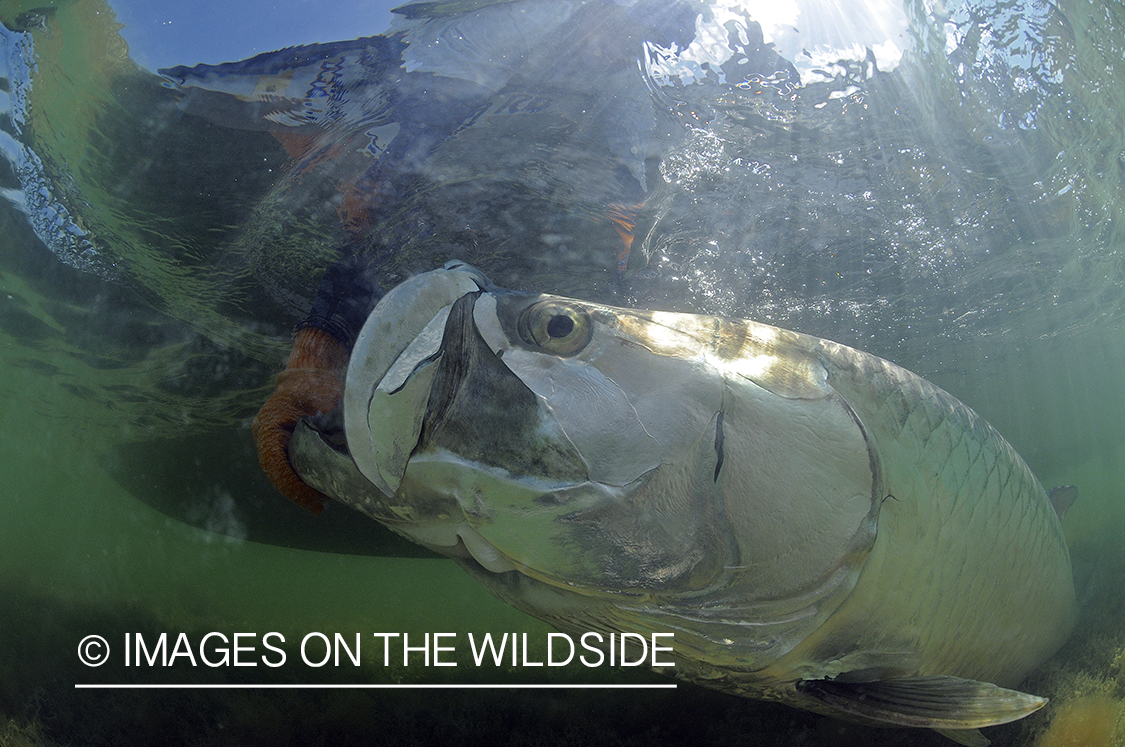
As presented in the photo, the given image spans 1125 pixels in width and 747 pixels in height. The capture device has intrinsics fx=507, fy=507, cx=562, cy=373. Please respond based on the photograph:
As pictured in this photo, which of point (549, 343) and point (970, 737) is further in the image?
point (970, 737)

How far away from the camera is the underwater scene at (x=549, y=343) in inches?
57.6

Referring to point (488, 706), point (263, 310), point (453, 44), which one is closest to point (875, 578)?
point (453, 44)

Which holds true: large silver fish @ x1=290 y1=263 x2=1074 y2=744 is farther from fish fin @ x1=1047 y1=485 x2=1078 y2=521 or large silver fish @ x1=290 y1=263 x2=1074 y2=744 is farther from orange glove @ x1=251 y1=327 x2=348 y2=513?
fish fin @ x1=1047 y1=485 x2=1078 y2=521

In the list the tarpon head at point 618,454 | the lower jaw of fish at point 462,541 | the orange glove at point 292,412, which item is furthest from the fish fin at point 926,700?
the orange glove at point 292,412

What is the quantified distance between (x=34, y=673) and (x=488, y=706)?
3683 mm

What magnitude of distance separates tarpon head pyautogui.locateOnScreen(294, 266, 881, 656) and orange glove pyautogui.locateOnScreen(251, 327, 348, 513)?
428 millimetres

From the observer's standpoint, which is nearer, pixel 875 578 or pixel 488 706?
pixel 875 578

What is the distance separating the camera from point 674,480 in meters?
1.39

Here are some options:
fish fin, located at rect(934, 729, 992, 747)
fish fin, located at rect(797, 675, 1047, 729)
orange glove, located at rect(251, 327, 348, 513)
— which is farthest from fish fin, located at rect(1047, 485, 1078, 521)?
orange glove, located at rect(251, 327, 348, 513)

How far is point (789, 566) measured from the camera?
149 cm

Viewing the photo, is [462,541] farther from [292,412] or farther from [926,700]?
[926,700]

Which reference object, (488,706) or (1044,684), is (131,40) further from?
(1044,684)

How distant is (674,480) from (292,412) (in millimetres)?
1468

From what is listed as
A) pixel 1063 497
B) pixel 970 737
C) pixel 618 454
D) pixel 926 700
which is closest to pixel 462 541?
pixel 618 454
